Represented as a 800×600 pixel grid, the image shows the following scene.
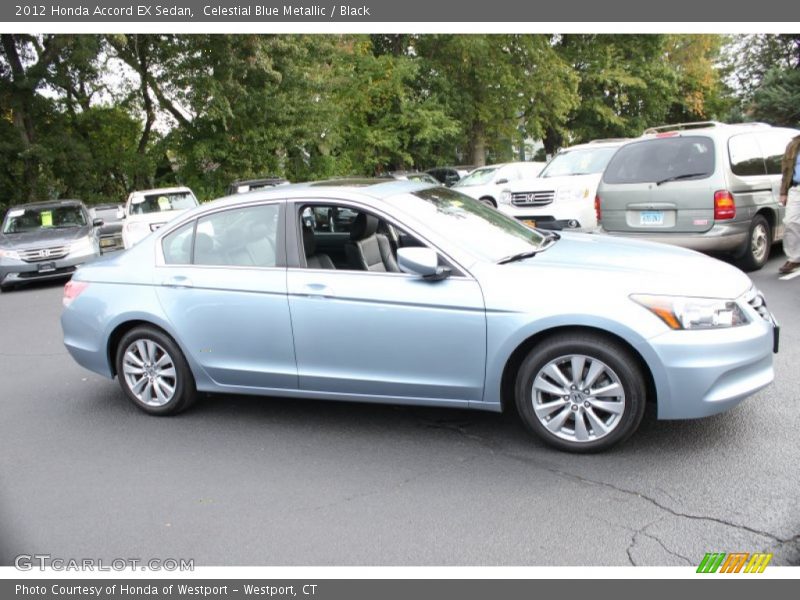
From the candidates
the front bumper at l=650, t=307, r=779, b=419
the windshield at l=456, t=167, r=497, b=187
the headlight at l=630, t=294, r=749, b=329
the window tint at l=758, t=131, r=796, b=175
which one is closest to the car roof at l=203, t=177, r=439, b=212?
the headlight at l=630, t=294, r=749, b=329

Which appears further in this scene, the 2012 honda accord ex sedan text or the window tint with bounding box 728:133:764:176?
the window tint with bounding box 728:133:764:176

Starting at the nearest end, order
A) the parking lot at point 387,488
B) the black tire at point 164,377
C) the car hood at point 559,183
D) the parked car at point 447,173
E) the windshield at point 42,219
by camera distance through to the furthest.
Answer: the parking lot at point 387,488, the black tire at point 164,377, the car hood at point 559,183, the windshield at point 42,219, the parked car at point 447,173

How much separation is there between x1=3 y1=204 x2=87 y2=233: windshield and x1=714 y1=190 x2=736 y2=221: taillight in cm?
1121

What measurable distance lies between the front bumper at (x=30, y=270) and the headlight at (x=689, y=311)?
1145cm

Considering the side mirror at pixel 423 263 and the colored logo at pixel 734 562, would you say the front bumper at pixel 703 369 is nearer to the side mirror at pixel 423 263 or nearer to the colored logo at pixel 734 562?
the colored logo at pixel 734 562

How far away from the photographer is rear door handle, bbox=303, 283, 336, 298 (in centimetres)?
453

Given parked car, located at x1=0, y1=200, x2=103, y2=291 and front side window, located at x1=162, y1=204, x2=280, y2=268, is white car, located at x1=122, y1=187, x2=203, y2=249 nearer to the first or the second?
parked car, located at x1=0, y1=200, x2=103, y2=291

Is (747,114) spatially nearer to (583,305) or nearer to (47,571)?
(583,305)

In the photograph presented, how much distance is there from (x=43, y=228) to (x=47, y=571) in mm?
11744

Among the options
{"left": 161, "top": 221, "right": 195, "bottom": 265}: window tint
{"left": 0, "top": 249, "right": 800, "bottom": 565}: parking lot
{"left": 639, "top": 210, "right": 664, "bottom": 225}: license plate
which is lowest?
{"left": 0, "top": 249, "right": 800, "bottom": 565}: parking lot

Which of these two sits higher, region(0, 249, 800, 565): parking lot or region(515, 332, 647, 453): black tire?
region(515, 332, 647, 453): black tire

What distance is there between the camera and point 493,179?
19.0m

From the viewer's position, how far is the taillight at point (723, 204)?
8586mm

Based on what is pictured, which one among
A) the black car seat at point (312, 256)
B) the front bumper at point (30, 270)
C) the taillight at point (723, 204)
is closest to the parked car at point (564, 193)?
the taillight at point (723, 204)
